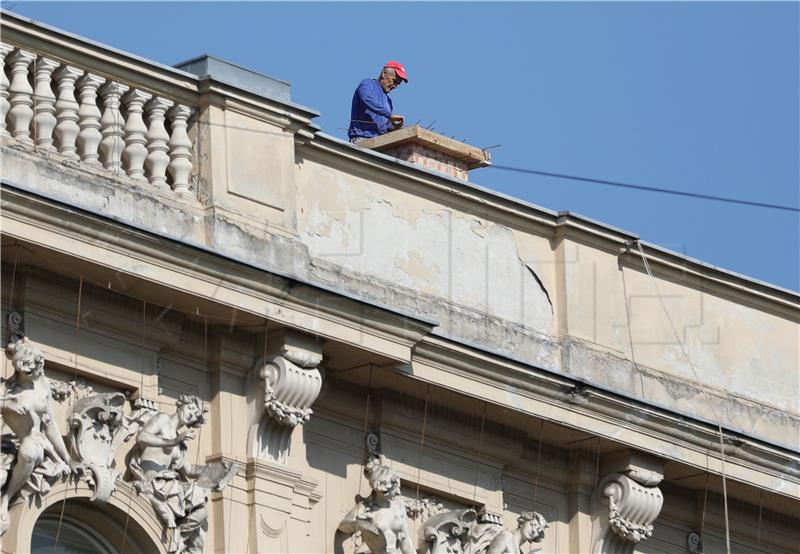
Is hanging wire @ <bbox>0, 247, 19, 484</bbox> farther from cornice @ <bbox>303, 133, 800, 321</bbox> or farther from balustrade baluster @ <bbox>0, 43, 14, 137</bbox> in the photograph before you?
cornice @ <bbox>303, 133, 800, 321</bbox>

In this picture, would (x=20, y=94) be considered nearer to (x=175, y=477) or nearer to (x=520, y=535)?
(x=175, y=477)

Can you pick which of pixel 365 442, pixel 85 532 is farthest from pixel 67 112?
pixel 365 442

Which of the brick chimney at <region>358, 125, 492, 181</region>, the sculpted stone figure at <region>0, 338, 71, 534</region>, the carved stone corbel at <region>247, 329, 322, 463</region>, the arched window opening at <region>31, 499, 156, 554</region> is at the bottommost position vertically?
the arched window opening at <region>31, 499, 156, 554</region>

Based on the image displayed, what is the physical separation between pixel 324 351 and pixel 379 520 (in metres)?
1.25

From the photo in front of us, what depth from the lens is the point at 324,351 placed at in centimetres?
2291

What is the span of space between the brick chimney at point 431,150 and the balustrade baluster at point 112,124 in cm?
407

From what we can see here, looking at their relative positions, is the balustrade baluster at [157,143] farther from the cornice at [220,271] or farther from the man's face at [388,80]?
the man's face at [388,80]

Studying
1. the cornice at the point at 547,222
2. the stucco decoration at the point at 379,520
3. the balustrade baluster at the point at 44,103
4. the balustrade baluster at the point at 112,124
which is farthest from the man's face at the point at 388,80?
the balustrade baluster at the point at 44,103

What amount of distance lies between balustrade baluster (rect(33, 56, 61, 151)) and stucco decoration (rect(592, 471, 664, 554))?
5.36 metres

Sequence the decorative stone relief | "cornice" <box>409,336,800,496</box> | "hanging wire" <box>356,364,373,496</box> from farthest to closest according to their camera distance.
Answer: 1. the decorative stone relief
2. "cornice" <box>409,336,800,496</box>
3. "hanging wire" <box>356,364,373,496</box>

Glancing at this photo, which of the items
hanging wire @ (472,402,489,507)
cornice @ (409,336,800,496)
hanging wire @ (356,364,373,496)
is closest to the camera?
hanging wire @ (356,364,373,496)

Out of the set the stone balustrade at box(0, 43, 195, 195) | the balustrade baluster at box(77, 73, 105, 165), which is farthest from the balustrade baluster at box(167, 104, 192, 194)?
the balustrade baluster at box(77, 73, 105, 165)

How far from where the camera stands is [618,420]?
24.5m

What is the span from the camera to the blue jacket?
88.5ft
